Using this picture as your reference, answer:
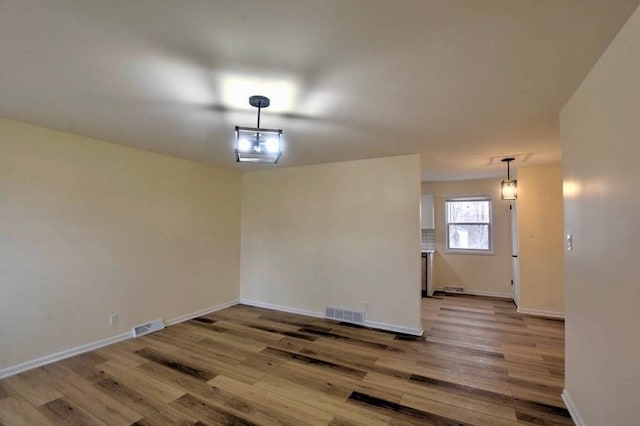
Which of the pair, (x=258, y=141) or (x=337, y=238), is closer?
(x=258, y=141)

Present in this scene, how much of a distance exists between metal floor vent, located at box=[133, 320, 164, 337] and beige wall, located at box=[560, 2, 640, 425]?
4599 millimetres

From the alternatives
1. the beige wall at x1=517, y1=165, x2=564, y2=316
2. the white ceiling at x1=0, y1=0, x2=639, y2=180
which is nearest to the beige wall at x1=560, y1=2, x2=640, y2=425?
the white ceiling at x1=0, y1=0, x2=639, y2=180

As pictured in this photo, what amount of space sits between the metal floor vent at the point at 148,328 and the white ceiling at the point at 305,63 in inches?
99.8

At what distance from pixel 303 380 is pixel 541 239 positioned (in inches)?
176

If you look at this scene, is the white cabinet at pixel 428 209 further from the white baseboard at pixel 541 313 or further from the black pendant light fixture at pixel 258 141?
the black pendant light fixture at pixel 258 141

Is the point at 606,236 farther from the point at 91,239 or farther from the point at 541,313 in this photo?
the point at 91,239

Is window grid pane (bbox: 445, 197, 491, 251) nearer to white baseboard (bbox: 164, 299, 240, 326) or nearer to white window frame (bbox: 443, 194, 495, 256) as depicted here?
white window frame (bbox: 443, 194, 495, 256)

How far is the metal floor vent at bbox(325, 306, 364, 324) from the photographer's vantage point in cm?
443

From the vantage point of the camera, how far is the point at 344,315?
14.9 ft

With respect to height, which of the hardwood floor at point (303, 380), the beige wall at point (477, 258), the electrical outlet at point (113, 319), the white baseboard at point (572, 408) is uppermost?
the beige wall at point (477, 258)

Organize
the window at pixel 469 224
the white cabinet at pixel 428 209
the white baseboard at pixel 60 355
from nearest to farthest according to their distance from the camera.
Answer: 1. the white baseboard at pixel 60 355
2. the window at pixel 469 224
3. the white cabinet at pixel 428 209

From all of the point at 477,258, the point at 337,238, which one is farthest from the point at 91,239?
the point at 477,258

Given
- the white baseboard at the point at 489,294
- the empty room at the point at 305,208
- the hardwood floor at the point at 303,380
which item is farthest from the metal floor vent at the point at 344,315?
the white baseboard at the point at 489,294

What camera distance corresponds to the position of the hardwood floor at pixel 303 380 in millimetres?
2322
